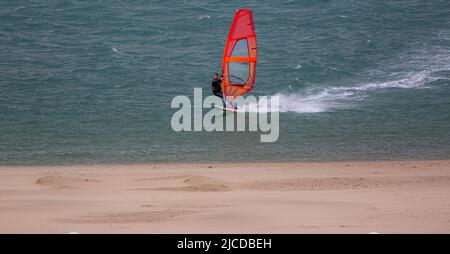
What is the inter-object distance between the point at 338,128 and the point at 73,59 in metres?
10.6

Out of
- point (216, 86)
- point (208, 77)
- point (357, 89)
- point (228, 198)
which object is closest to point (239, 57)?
point (216, 86)

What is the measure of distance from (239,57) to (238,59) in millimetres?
69

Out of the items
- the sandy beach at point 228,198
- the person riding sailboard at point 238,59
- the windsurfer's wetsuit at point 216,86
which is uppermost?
the person riding sailboard at point 238,59

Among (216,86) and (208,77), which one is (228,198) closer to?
(216,86)

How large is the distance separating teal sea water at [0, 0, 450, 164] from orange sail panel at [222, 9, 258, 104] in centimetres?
170

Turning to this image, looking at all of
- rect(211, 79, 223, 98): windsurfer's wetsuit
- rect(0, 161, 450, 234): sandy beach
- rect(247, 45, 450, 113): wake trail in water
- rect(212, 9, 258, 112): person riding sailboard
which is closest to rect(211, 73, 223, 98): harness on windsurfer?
rect(211, 79, 223, 98): windsurfer's wetsuit

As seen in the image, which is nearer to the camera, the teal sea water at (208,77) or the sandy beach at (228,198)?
the sandy beach at (228,198)

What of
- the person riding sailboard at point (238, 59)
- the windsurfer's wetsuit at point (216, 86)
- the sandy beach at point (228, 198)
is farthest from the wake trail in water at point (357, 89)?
the sandy beach at point (228, 198)

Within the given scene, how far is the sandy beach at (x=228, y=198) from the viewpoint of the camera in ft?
31.0

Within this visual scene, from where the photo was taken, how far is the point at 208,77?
24.0m

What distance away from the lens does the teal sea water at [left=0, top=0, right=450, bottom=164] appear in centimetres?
1762

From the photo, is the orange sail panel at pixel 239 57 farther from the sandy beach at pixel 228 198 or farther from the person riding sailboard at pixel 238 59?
the sandy beach at pixel 228 198

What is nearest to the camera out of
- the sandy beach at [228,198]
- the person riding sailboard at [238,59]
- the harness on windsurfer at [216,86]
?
the sandy beach at [228,198]

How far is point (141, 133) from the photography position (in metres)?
18.9
